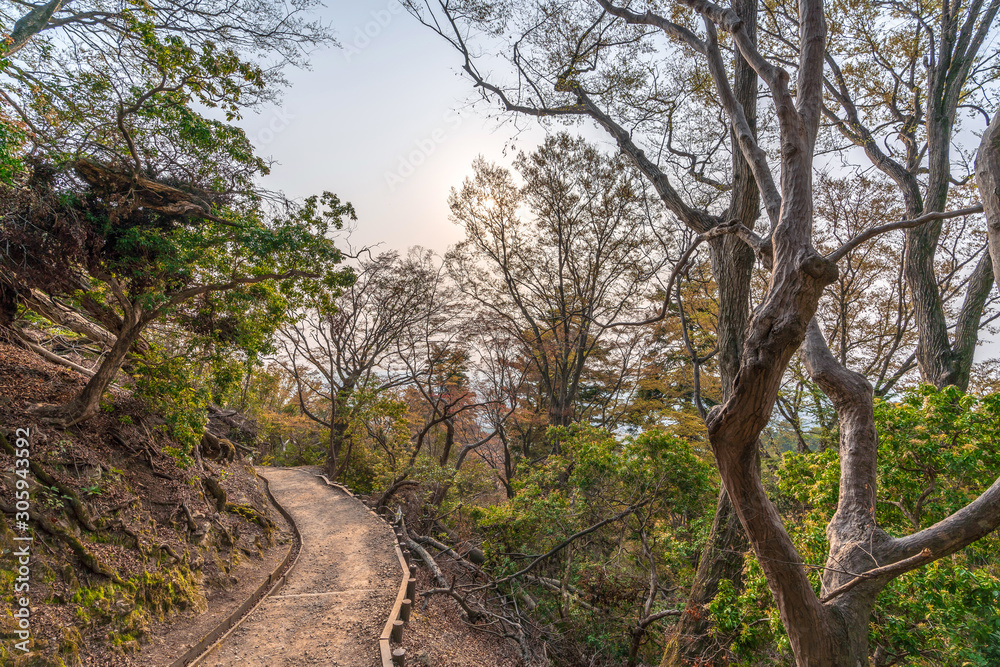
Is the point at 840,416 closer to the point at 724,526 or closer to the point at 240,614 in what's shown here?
the point at 724,526

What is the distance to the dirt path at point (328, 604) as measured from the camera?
455 cm

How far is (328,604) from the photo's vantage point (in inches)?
227

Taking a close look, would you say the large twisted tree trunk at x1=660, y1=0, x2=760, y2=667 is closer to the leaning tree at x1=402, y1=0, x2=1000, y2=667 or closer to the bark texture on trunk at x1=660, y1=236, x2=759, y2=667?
the bark texture on trunk at x1=660, y1=236, x2=759, y2=667

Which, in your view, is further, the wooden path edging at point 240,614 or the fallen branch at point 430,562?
the fallen branch at point 430,562

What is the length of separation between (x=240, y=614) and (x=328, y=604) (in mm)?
1068

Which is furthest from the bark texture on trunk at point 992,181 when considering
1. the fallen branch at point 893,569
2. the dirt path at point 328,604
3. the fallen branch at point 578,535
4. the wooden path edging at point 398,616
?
the dirt path at point 328,604

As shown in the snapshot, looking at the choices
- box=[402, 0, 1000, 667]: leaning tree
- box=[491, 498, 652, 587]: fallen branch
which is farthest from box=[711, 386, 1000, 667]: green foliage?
box=[491, 498, 652, 587]: fallen branch

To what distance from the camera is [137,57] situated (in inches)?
222

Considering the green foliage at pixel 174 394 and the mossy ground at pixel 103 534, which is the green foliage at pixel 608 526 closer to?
the mossy ground at pixel 103 534

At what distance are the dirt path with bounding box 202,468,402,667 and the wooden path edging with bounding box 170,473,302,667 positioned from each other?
0.27 ft

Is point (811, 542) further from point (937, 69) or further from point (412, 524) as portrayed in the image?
point (412, 524)

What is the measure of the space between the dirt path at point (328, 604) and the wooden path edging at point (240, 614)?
0.08 m

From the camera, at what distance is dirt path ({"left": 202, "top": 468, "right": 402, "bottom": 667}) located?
455 cm

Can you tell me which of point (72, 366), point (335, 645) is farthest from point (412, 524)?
point (72, 366)
